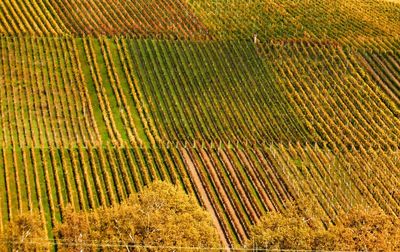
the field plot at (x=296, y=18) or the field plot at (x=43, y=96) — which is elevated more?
the field plot at (x=296, y=18)

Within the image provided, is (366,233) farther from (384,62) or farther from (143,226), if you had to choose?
(384,62)

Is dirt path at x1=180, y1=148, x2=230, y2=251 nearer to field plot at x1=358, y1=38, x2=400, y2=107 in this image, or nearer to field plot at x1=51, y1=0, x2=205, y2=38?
field plot at x1=51, y1=0, x2=205, y2=38

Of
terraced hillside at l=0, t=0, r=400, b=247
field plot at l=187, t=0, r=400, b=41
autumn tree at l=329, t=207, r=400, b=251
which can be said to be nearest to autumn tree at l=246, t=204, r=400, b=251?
autumn tree at l=329, t=207, r=400, b=251

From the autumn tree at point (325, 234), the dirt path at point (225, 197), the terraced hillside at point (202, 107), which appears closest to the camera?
the autumn tree at point (325, 234)

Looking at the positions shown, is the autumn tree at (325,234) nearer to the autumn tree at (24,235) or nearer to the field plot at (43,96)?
the autumn tree at (24,235)

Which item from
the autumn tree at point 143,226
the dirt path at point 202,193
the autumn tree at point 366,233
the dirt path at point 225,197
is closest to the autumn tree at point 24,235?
the autumn tree at point 143,226

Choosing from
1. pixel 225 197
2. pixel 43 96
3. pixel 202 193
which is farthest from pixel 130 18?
pixel 225 197

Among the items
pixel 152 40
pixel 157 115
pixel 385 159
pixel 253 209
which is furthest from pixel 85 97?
pixel 385 159
